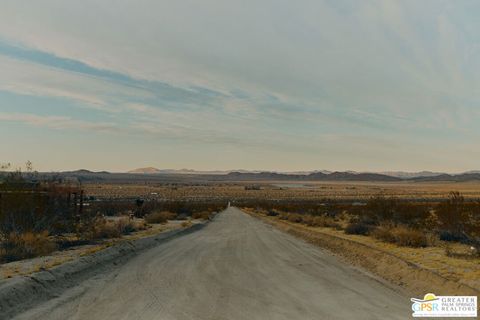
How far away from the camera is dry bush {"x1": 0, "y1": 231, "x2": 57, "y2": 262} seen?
1552cm

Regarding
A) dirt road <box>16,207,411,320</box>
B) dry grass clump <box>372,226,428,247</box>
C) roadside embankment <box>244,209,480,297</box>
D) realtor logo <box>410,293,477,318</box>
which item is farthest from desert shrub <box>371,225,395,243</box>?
realtor logo <box>410,293,477,318</box>

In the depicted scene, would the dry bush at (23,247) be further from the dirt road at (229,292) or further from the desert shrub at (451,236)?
the desert shrub at (451,236)

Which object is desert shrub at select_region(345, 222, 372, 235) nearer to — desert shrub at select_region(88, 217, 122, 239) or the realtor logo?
desert shrub at select_region(88, 217, 122, 239)

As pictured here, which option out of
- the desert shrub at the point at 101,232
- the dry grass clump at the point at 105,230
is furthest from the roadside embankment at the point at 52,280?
the dry grass clump at the point at 105,230

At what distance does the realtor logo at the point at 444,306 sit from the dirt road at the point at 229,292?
11.4 inches

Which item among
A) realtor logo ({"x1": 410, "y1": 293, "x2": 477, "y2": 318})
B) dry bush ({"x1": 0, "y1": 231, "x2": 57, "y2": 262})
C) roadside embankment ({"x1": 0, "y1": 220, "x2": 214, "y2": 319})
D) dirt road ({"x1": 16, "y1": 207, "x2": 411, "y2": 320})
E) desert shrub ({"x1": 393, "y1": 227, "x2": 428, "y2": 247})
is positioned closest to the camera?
dirt road ({"x1": 16, "y1": 207, "x2": 411, "y2": 320})

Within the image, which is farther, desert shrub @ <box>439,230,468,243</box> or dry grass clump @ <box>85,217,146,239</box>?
dry grass clump @ <box>85,217,146,239</box>

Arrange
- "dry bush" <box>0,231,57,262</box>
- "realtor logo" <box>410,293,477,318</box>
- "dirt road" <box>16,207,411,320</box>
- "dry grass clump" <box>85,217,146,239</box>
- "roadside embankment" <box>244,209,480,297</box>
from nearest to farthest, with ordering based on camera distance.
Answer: "dirt road" <box>16,207,411,320</box>
"realtor logo" <box>410,293,477,318</box>
"roadside embankment" <box>244,209,480,297</box>
"dry bush" <box>0,231,57,262</box>
"dry grass clump" <box>85,217,146,239</box>

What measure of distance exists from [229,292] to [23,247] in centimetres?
915

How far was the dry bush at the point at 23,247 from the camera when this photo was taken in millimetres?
15517

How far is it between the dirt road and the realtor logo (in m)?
0.29

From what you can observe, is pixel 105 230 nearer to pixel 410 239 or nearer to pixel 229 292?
pixel 410 239

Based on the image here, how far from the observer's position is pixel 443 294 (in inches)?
431

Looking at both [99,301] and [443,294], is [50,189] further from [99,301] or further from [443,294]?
[443,294]
